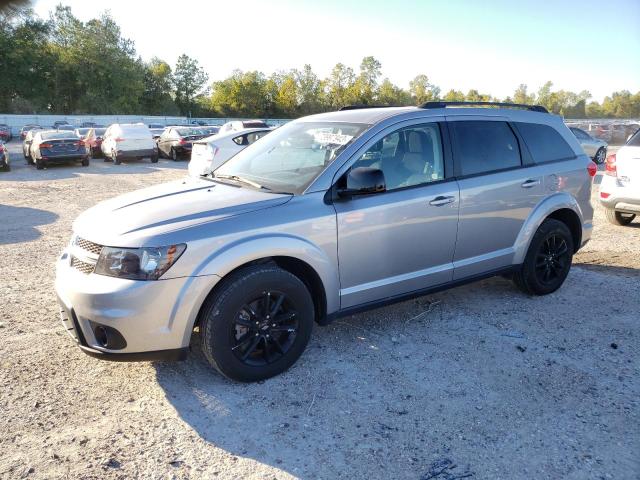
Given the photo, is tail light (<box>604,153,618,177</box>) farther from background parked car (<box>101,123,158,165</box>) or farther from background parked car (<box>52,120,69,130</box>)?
background parked car (<box>52,120,69,130</box>)

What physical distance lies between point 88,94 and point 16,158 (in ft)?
180

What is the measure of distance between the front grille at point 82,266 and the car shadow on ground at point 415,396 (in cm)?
92

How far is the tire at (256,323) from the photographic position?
10.5 feet

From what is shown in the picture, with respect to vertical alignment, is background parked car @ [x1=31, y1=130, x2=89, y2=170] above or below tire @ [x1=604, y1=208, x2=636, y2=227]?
above

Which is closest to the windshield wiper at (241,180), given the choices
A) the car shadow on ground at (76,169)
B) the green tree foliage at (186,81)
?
the car shadow on ground at (76,169)

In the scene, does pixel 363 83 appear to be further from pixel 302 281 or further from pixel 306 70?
pixel 302 281

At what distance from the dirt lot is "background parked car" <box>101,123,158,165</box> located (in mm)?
17039

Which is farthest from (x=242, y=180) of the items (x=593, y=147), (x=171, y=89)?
(x=171, y=89)

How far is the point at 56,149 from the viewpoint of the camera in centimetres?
1886

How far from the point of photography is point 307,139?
13.9 ft

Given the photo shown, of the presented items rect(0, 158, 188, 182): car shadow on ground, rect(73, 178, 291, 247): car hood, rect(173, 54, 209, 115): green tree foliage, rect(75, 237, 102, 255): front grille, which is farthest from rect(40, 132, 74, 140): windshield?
rect(173, 54, 209, 115): green tree foliage

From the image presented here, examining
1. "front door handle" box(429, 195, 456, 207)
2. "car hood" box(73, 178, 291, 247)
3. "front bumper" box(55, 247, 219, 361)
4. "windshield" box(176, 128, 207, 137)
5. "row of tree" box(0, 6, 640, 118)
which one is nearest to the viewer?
"front bumper" box(55, 247, 219, 361)

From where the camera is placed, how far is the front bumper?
2988 millimetres

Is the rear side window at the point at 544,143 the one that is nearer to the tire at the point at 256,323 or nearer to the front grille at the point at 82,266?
the tire at the point at 256,323
